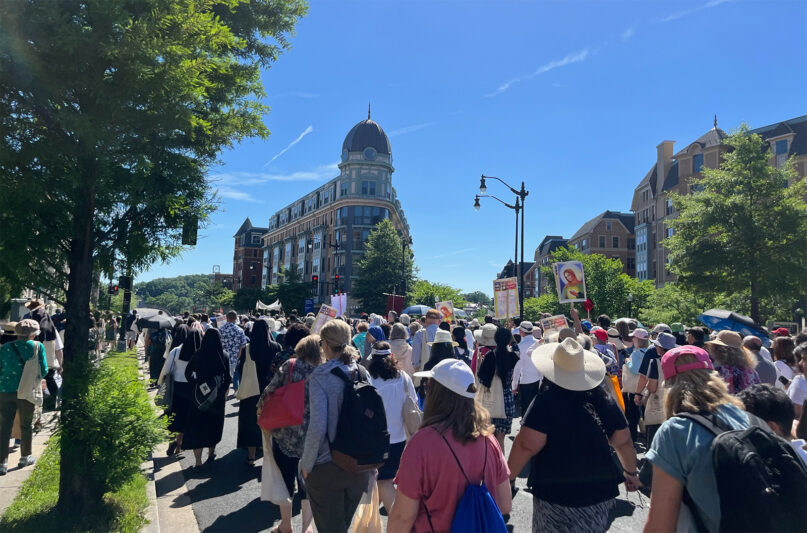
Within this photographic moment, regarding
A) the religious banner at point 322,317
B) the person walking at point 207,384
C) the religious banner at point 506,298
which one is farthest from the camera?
the religious banner at point 506,298

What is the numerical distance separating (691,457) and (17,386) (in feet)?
25.9

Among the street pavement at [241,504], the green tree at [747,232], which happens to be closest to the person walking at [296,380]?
the street pavement at [241,504]

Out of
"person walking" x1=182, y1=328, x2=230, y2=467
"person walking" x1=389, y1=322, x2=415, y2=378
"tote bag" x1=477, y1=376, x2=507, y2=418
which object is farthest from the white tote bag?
"tote bag" x1=477, y1=376, x2=507, y2=418

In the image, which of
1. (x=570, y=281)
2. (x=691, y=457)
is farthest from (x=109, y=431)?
(x=570, y=281)

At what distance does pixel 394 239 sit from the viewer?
5897 centimetres

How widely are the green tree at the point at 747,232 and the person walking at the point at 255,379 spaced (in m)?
22.5

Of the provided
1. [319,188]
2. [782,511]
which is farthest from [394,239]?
[782,511]

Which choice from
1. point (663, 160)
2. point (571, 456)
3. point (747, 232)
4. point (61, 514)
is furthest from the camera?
point (663, 160)

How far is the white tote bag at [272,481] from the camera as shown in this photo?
5.00m

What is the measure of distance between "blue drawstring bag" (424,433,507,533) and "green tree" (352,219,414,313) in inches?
2106

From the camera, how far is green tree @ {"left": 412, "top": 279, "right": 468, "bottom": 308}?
52500 mm

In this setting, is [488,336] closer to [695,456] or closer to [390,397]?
[390,397]

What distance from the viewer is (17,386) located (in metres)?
6.71

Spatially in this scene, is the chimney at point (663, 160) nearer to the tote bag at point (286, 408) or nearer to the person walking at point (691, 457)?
the tote bag at point (286, 408)
